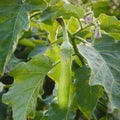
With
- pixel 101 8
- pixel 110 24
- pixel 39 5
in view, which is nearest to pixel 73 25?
pixel 110 24

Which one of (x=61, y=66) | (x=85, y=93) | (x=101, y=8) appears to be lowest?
(x=101, y=8)

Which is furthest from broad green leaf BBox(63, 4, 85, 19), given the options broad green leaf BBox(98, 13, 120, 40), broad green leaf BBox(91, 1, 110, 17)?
broad green leaf BBox(91, 1, 110, 17)

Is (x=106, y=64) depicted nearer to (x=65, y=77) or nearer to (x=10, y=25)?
(x=65, y=77)

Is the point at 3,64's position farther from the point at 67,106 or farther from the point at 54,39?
the point at 54,39

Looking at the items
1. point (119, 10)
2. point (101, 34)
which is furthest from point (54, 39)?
point (119, 10)

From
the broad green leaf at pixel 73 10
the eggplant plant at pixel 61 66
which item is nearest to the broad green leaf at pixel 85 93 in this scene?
the eggplant plant at pixel 61 66
